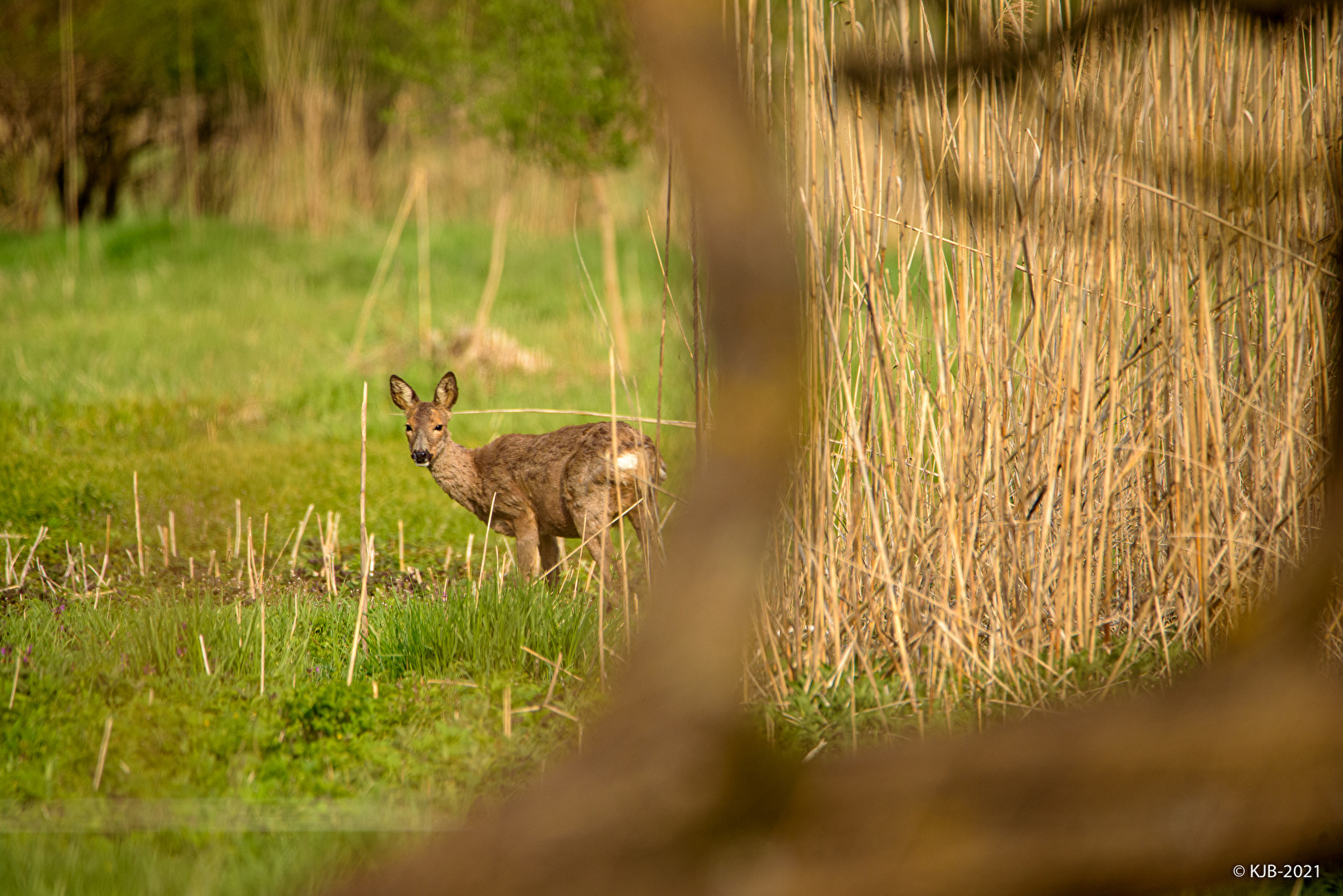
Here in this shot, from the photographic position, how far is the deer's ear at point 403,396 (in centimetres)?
491

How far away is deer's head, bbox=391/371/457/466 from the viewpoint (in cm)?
494

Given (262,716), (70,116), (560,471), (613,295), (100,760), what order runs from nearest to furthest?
(100,760)
(262,716)
(560,471)
(613,295)
(70,116)

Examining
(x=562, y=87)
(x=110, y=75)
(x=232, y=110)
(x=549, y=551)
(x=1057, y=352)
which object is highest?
(x=110, y=75)

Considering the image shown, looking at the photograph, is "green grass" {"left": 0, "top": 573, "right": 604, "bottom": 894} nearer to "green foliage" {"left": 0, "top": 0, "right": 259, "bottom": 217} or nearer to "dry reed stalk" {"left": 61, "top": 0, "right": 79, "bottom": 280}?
"dry reed stalk" {"left": 61, "top": 0, "right": 79, "bottom": 280}

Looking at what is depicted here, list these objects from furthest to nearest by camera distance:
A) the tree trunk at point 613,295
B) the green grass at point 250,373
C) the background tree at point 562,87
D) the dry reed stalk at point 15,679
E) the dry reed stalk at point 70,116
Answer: the dry reed stalk at point 70,116 → the background tree at point 562,87 → the tree trunk at point 613,295 → the green grass at point 250,373 → the dry reed stalk at point 15,679

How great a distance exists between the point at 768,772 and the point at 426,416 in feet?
10.3

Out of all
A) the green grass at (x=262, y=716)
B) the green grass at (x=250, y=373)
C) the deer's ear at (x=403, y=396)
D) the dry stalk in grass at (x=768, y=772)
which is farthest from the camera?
the green grass at (x=250, y=373)

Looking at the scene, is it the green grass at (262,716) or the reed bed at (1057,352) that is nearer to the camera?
the green grass at (262,716)

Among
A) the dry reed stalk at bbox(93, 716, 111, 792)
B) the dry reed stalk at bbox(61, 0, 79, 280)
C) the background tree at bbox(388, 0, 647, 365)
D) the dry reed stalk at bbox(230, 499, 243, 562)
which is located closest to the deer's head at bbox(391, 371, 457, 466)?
the dry reed stalk at bbox(230, 499, 243, 562)

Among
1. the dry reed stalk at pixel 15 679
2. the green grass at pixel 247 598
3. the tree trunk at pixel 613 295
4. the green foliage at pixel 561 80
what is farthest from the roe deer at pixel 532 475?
the green foliage at pixel 561 80

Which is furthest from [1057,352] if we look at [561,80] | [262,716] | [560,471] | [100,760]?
[561,80]

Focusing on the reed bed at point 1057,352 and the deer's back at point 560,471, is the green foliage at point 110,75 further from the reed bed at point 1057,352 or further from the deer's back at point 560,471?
the reed bed at point 1057,352

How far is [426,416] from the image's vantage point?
4.97 metres

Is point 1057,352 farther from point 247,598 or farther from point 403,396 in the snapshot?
point 247,598
